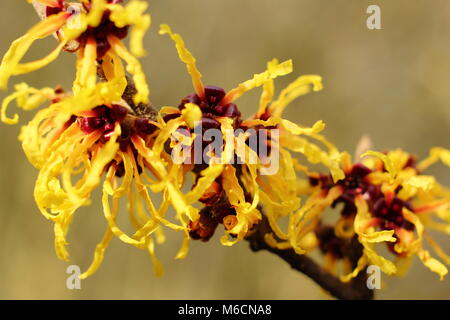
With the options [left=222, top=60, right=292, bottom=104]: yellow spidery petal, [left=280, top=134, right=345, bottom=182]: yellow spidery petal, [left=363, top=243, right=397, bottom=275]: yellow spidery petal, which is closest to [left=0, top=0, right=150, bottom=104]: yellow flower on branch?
[left=222, top=60, right=292, bottom=104]: yellow spidery petal

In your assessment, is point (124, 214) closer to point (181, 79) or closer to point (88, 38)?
point (181, 79)

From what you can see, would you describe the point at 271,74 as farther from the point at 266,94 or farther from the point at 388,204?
the point at 388,204

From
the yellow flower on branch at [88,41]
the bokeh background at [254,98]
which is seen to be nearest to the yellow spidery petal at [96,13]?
the yellow flower on branch at [88,41]

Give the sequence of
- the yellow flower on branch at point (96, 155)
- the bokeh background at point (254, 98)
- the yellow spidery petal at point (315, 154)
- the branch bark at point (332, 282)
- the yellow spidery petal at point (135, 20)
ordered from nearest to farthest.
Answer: the yellow spidery petal at point (135, 20) < the yellow flower on branch at point (96, 155) < the yellow spidery petal at point (315, 154) < the branch bark at point (332, 282) < the bokeh background at point (254, 98)

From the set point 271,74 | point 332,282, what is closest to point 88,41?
point 271,74

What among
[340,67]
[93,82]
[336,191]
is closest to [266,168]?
[336,191]

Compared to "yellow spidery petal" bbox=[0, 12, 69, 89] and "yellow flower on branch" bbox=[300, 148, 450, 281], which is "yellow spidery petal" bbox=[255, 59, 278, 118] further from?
"yellow spidery petal" bbox=[0, 12, 69, 89]

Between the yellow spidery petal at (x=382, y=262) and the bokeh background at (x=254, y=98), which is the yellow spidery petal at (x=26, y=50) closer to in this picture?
the yellow spidery petal at (x=382, y=262)
